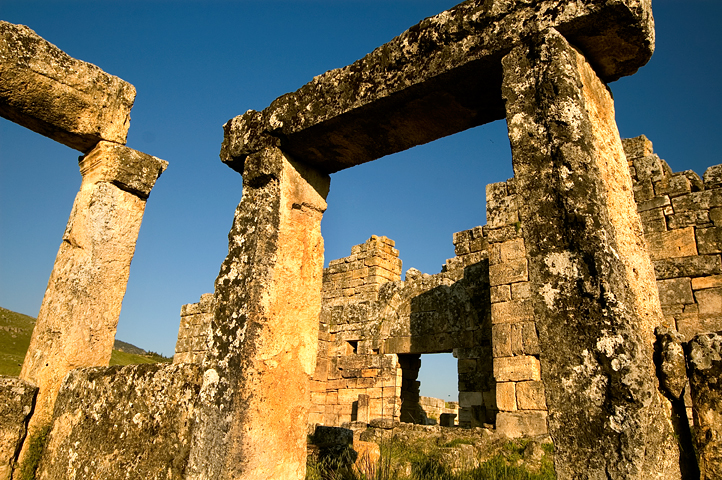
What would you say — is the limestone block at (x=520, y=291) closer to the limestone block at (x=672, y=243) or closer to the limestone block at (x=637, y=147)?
the limestone block at (x=672, y=243)

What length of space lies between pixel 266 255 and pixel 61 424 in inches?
92.9

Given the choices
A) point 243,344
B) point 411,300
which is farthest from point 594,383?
point 411,300

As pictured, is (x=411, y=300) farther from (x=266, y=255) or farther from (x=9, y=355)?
(x=9, y=355)

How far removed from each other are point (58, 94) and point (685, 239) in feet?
26.6

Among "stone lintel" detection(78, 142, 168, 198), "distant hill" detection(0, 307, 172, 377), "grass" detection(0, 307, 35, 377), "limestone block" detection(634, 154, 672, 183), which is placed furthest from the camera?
"distant hill" detection(0, 307, 172, 377)

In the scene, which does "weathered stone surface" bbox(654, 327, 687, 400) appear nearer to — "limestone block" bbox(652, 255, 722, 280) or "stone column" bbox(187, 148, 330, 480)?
"stone column" bbox(187, 148, 330, 480)

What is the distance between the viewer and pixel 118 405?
150 inches

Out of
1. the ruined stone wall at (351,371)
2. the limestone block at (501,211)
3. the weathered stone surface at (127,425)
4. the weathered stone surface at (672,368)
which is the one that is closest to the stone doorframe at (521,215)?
the weathered stone surface at (672,368)

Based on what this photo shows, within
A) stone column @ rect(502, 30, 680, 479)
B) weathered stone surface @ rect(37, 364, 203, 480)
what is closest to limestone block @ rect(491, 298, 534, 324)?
stone column @ rect(502, 30, 680, 479)

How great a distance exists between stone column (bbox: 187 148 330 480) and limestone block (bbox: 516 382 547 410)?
13.7 feet

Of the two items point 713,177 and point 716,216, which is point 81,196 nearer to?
point 716,216

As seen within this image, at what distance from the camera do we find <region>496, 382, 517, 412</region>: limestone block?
701 cm

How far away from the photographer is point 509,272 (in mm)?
7750

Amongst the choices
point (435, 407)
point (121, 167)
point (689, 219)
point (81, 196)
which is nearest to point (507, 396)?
point (689, 219)
